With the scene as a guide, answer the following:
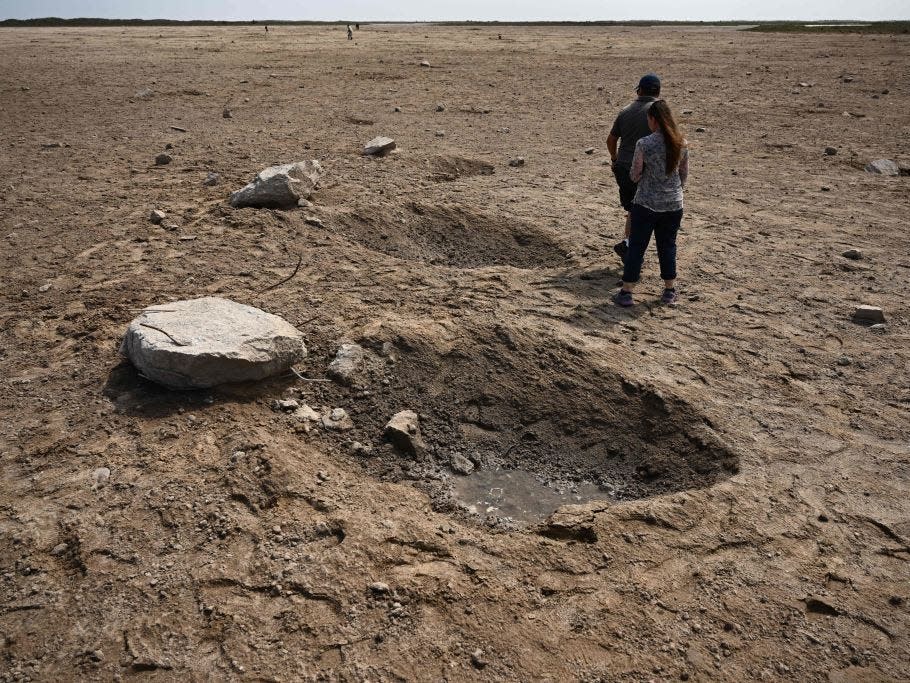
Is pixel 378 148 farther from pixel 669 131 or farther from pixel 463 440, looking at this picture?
pixel 463 440

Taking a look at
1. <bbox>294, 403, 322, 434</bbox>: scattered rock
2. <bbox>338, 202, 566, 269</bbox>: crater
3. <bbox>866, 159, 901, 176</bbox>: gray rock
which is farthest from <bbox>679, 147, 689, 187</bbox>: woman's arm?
<bbox>866, 159, 901, 176</bbox>: gray rock

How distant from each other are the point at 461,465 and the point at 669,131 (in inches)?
113

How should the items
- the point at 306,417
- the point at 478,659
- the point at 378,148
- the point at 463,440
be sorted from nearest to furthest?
the point at 478,659, the point at 306,417, the point at 463,440, the point at 378,148

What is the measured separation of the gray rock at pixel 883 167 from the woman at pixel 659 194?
5.20 m

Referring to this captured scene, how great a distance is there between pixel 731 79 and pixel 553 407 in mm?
15368

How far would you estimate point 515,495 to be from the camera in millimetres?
3539

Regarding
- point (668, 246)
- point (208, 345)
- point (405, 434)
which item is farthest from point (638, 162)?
point (208, 345)

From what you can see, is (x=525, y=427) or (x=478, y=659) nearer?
(x=478, y=659)

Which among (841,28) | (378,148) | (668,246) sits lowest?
(668,246)

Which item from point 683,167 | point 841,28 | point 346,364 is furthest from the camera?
point 841,28

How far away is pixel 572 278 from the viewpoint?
5.55 meters

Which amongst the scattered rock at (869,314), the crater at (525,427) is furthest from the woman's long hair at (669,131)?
the scattered rock at (869,314)

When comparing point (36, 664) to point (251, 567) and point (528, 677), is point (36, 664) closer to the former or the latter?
point (251, 567)

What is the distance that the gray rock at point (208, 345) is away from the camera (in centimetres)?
368
